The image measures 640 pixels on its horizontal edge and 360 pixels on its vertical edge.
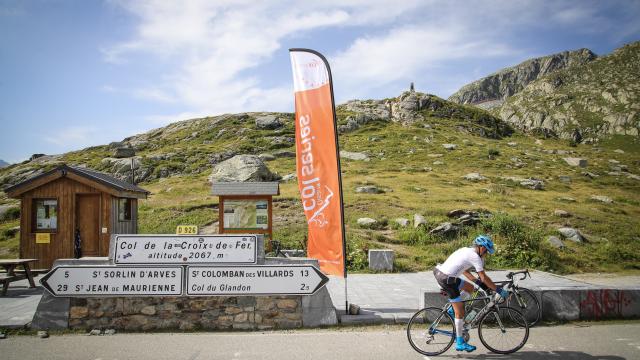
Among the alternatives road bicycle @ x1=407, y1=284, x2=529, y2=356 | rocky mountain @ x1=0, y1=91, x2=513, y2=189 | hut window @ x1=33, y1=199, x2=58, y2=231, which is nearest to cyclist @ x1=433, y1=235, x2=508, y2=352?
road bicycle @ x1=407, y1=284, x2=529, y2=356

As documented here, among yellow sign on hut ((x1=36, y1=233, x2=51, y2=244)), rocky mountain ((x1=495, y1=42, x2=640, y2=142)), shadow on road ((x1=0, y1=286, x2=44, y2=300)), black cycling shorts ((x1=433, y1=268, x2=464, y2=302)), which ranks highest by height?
rocky mountain ((x1=495, y1=42, x2=640, y2=142))

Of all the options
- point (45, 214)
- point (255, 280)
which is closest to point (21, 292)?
point (45, 214)

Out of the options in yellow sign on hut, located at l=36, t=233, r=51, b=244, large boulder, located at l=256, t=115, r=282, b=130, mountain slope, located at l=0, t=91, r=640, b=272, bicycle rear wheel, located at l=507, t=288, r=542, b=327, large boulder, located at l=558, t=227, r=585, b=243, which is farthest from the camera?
large boulder, located at l=256, t=115, r=282, b=130

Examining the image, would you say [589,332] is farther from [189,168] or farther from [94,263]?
[189,168]

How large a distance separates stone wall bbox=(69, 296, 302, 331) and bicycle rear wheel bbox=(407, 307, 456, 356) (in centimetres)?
266

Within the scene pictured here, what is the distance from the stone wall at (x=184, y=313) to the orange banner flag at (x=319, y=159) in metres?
1.65

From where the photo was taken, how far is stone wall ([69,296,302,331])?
341 inches

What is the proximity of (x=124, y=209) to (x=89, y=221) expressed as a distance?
5.73ft

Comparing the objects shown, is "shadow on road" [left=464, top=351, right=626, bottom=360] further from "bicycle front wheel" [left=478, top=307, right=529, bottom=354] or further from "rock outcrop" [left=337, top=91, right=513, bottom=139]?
"rock outcrop" [left=337, top=91, right=513, bottom=139]

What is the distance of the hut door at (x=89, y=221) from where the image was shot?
634 inches

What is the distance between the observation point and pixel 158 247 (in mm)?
9031

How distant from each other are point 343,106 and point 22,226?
95.7m

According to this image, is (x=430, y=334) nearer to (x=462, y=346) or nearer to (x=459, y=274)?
(x=462, y=346)

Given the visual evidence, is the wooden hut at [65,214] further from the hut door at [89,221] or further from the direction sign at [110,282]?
the direction sign at [110,282]
